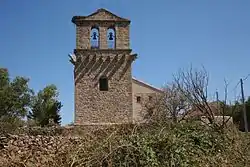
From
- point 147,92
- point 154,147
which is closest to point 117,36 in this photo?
point 147,92

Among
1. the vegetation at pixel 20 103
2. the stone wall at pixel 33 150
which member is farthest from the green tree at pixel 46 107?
the stone wall at pixel 33 150

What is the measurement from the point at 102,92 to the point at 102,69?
1652mm

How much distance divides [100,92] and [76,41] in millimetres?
3972

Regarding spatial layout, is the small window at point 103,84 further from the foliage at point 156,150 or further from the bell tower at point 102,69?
the foliage at point 156,150

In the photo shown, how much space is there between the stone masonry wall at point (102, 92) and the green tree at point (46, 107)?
1014 centimetres

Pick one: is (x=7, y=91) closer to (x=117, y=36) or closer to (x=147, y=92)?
(x=147, y=92)

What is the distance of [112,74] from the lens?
2616 cm

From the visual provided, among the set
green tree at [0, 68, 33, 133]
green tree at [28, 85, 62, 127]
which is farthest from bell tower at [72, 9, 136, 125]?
green tree at [0, 68, 33, 133]

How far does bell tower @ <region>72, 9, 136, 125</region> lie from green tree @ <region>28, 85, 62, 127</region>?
1022 centimetres

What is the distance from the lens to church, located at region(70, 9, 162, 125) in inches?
1007

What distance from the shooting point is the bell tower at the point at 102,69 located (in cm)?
2559

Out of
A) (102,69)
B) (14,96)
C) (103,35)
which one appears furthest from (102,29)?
(14,96)

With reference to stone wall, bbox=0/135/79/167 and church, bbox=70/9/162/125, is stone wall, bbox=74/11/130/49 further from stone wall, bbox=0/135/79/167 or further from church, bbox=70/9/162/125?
stone wall, bbox=0/135/79/167

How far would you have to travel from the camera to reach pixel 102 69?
1029 inches
